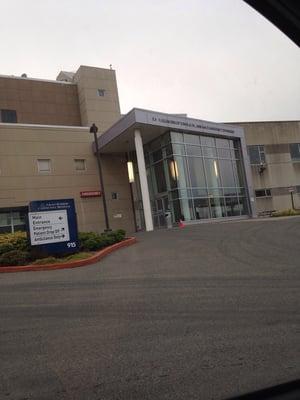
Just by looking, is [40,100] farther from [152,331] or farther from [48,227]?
[152,331]

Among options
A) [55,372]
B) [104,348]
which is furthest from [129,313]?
[55,372]

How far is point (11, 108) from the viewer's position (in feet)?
153

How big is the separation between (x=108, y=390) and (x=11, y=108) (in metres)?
45.2

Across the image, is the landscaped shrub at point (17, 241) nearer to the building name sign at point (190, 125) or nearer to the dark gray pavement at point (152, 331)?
the dark gray pavement at point (152, 331)

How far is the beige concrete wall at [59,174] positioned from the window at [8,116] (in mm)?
11809

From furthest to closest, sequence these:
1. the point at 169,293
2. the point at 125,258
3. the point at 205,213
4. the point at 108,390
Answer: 1. the point at 205,213
2. the point at 125,258
3. the point at 169,293
4. the point at 108,390

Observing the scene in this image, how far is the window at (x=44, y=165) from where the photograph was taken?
116 feet

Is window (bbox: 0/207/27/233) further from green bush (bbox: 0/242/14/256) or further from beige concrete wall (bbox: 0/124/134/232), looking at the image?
green bush (bbox: 0/242/14/256)

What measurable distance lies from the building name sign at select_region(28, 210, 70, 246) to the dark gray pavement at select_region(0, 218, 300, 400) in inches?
145

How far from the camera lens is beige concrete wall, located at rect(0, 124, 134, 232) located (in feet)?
112

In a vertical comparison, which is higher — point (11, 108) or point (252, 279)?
point (11, 108)

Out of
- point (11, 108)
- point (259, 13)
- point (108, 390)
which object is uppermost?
point (11, 108)

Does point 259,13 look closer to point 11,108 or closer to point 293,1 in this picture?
point 293,1

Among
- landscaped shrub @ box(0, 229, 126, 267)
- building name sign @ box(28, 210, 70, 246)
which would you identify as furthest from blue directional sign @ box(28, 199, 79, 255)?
landscaped shrub @ box(0, 229, 126, 267)
